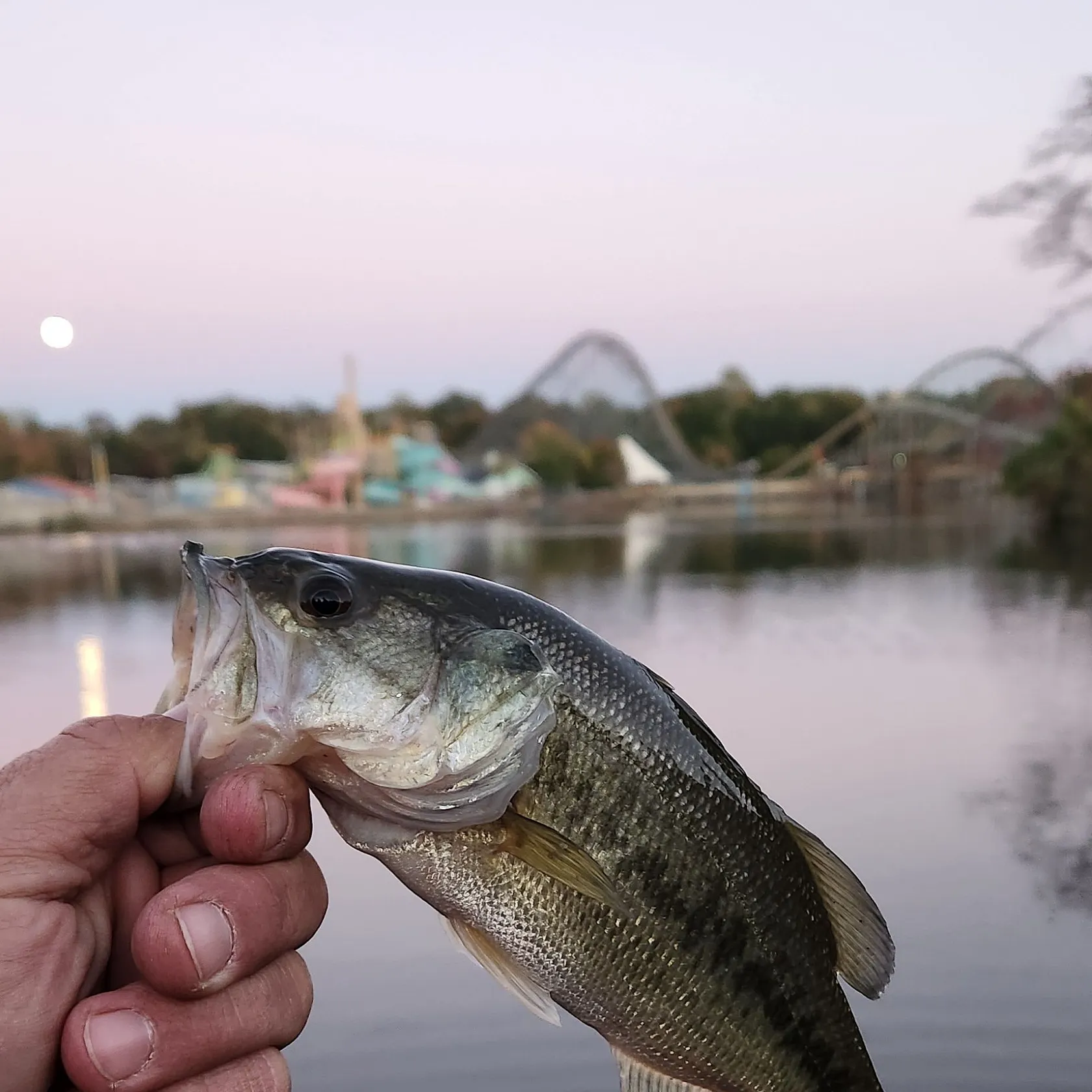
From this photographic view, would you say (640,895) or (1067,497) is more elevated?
(640,895)

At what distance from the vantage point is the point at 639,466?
87688mm

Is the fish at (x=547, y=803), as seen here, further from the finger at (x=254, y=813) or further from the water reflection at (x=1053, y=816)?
the water reflection at (x=1053, y=816)

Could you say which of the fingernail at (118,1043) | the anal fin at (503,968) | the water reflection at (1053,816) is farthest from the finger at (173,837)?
the water reflection at (1053,816)

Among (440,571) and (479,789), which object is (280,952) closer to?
(479,789)

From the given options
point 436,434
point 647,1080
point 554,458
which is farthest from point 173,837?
point 436,434

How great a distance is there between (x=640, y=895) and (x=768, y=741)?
638 centimetres

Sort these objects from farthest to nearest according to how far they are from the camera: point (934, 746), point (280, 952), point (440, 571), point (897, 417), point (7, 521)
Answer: point (897, 417), point (7, 521), point (934, 746), point (440, 571), point (280, 952)

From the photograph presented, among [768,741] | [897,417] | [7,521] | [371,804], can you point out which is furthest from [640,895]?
[897,417]

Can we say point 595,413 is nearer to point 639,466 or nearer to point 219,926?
point 639,466

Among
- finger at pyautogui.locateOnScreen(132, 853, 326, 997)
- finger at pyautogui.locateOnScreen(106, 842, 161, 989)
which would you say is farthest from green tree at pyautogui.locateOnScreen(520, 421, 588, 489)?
Answer: finger at pyautogui.locateOnScreen(132, 853, 326, 997)

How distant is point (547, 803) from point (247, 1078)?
0.70 m

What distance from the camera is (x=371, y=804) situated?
66.5 inches

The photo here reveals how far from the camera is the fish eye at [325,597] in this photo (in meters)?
1.65

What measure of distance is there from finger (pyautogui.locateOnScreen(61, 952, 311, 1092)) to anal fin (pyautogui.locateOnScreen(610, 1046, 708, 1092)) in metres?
0.68
